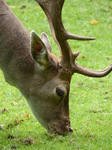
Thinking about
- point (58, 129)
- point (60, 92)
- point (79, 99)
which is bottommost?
point (79, 99)

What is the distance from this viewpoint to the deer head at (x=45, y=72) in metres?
6.73

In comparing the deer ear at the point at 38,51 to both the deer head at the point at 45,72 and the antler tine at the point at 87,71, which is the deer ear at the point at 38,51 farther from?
the antler tine at the point at 87,71

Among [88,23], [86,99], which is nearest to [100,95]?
[86,99]

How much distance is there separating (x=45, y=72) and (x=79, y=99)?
2.14 metres

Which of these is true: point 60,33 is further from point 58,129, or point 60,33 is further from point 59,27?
point 58,129

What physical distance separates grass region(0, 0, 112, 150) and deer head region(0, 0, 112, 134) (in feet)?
0.86

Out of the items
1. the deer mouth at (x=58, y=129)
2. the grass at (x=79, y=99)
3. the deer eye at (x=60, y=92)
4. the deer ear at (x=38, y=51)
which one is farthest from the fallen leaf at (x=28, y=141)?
the deer ear at (x=38, y=51)

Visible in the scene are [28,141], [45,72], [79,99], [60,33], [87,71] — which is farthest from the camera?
[79,99]

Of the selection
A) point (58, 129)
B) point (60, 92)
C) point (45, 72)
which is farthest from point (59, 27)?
point (58, 129)

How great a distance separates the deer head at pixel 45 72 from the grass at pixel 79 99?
0.26 metres

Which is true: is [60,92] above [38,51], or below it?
below

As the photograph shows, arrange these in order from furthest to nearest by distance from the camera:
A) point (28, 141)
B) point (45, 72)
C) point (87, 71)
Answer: point (87, 71), point (45, 72), point (28, 141)

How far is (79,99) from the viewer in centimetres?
884

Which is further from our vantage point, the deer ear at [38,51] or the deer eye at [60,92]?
the deer eye at [60,92]
